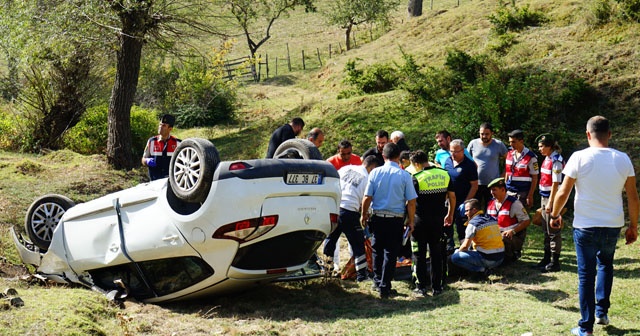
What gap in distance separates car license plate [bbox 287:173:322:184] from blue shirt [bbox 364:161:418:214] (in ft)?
4.20

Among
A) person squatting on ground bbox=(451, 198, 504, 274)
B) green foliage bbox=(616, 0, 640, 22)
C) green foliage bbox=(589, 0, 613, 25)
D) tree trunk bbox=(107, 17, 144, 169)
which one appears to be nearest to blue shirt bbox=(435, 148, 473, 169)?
person squatting on ground bbox=(451, 198, 504, 274)

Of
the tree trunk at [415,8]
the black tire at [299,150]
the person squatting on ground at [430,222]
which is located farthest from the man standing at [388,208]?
→ the tree trunk at [415,8]

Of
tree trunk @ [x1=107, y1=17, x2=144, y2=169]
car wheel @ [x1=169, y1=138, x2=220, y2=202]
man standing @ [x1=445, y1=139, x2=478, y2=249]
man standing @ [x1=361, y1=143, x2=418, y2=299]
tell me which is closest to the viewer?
car wheel @ [x1=169, y1=138, x2=220, y2=202]

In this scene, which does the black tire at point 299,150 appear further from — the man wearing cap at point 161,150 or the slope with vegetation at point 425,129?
the man wearing cap at point 161,150

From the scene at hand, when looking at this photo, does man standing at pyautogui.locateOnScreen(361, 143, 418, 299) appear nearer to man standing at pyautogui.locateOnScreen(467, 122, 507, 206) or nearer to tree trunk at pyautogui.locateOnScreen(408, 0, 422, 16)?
man standing at pyautogui.locateOnScreen(467, 122, 507, 206)

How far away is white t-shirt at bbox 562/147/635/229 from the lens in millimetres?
6047

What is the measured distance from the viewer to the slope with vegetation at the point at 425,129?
258 inches

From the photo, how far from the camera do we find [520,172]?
10.0 m

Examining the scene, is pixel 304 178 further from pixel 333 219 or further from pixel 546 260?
pixel 546 260

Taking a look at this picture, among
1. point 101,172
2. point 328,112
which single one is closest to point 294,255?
point 101,172

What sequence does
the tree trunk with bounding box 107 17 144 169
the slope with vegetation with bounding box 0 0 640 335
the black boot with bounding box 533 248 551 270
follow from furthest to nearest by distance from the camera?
the tree trunk with bounding box 107 17 144 169 → the black boot with bounding box 533 248 551 270 → the slope with vegetation with bounding box 0 0 640 335

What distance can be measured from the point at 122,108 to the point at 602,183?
12.7m

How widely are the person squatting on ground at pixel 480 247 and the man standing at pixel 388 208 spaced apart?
3.75 feet

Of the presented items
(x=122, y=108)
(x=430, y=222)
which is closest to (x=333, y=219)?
(x=430, y=222)
